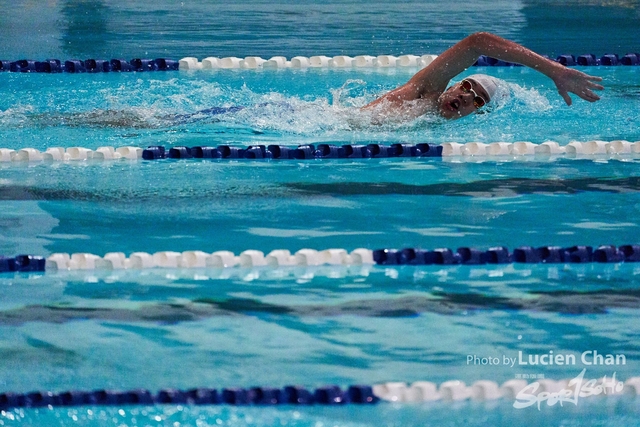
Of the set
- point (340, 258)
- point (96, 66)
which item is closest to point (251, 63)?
point (96, 66)

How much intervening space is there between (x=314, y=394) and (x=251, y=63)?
420 centimetres

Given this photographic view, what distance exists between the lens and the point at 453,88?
14.5 ft

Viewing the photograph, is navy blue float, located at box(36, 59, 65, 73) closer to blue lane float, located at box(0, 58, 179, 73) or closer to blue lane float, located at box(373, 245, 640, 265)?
blue lane float, located at box(0, 58, 179, 73)

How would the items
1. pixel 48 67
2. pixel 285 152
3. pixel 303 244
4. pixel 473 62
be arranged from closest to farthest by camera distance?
pixel 303 244 → pixel 285 152 → pixel 473 62 → pixel 48 67

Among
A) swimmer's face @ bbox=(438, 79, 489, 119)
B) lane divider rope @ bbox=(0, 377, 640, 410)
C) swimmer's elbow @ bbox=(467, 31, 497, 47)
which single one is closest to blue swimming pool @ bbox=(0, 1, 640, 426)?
lane divider rope @ bbox=(0, 377, 640, 410)

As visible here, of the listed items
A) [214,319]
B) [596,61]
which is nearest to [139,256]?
[214,319]

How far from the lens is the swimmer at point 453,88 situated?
13.7 feet

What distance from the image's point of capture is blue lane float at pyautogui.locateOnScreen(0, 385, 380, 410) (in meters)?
2.18

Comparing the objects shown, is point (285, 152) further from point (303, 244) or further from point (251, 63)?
point (251, 63)

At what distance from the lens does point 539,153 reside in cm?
423

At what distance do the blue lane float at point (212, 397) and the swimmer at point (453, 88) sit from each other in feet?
7.39

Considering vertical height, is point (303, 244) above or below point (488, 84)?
Answer: below

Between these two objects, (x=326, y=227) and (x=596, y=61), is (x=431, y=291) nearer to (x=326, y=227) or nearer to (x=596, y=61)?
(x=326, y=227)

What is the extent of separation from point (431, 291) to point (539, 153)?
5.48 ft
